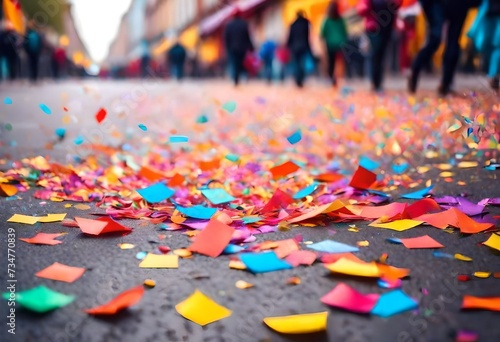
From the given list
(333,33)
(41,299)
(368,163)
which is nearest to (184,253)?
(41,299)

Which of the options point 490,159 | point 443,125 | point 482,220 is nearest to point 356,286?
point 482,220

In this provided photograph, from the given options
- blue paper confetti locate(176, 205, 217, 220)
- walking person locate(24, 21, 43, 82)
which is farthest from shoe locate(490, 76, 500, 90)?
walking person locate(24, 21, 43, 82)

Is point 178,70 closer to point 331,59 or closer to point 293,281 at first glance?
point 331,59

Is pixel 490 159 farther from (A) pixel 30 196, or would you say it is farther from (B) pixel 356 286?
(A) pixel 30 196

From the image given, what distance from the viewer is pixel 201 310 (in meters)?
1.28

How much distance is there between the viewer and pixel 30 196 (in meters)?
2.31

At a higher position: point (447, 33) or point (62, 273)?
point (447, 33)

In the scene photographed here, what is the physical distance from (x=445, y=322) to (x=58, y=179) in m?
1.91

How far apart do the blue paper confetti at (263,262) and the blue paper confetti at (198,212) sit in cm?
46

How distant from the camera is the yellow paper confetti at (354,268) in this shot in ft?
4.71

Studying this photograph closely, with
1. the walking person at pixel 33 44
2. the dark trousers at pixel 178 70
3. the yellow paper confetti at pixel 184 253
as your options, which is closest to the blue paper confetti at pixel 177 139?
the yellow paper confetti at pixel 184 253

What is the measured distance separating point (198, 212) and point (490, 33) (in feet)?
18.5

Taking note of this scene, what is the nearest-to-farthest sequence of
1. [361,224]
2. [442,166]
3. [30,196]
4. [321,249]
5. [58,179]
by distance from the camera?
1. [321,249]
2. [361,224]
3. [30,196]
4. [58,179]
5. [442,166]

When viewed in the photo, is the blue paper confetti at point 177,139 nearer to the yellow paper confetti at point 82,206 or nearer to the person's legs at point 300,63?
the yellow paper confetti at point 82,206
